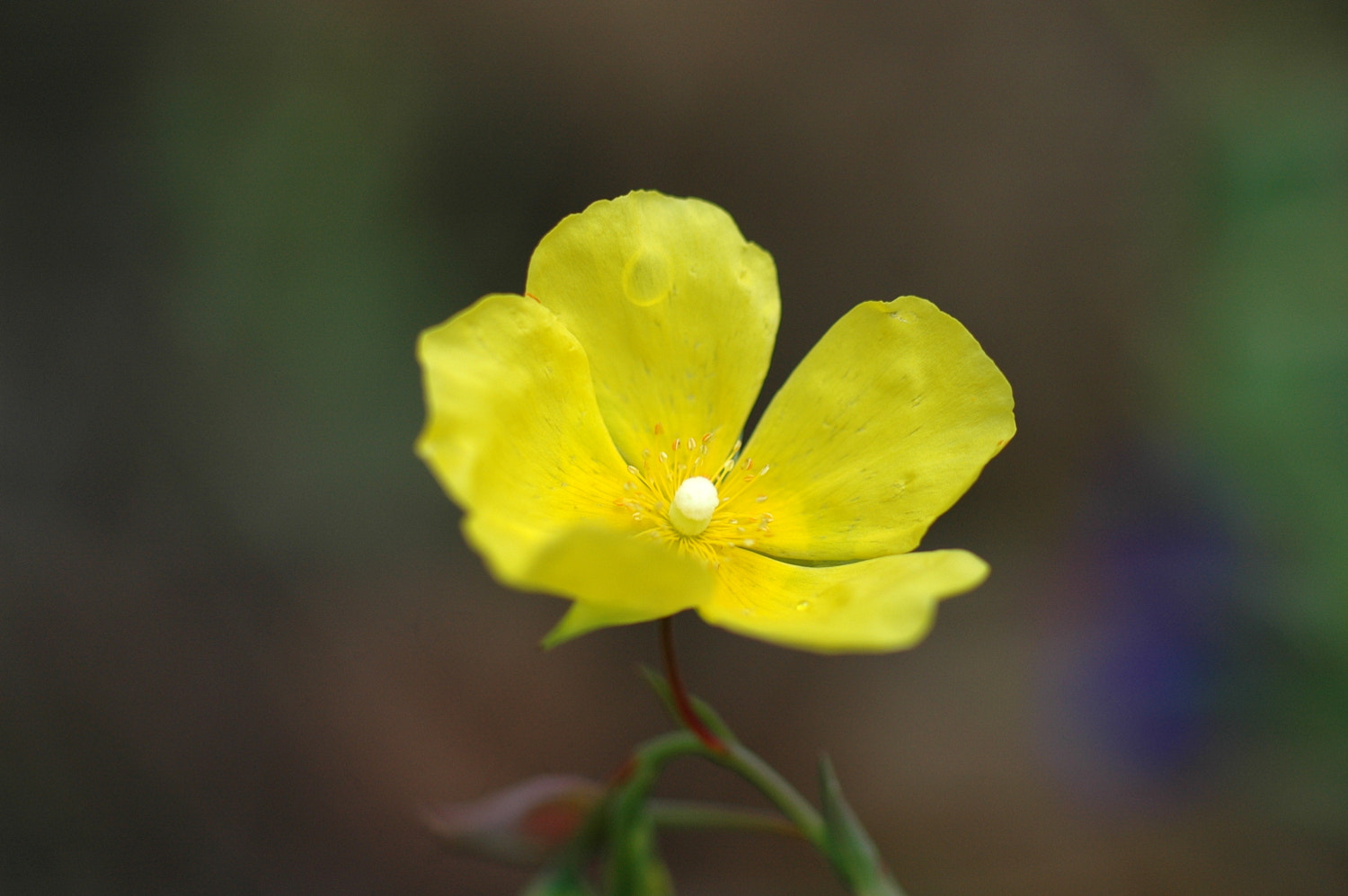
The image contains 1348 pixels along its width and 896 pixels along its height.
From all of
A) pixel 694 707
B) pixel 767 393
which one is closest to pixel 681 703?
pixel 694 707

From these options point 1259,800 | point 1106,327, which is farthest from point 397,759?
point 1106,327

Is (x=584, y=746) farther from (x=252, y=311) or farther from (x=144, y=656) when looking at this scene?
(x=252, y=311)

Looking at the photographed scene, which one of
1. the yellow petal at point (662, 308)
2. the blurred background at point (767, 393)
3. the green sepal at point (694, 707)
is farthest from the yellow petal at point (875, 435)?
the blurred background at point (767, 393)

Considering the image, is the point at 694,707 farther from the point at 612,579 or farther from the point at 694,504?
the point at 694,504

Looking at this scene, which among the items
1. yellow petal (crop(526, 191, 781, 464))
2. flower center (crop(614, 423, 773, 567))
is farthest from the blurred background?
yellow petal (crop(526, 191, 781, 464))

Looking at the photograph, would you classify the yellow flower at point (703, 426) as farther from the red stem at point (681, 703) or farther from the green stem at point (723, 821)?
the green stem at point (723, 821)

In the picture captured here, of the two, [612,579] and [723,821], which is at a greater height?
[612,579]
